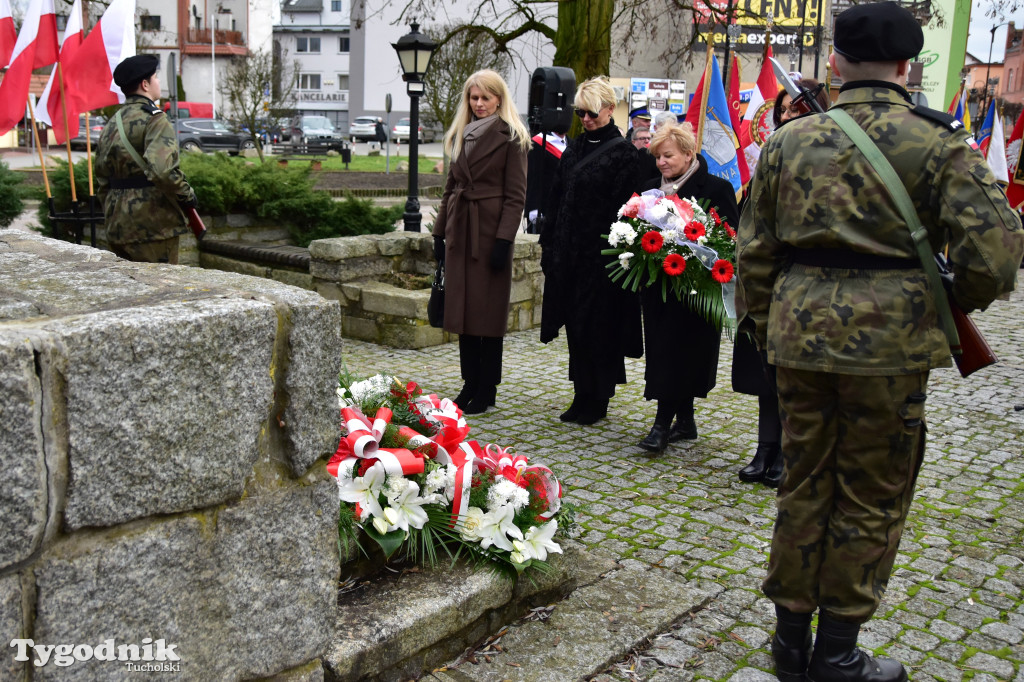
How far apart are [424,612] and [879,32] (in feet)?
7.10

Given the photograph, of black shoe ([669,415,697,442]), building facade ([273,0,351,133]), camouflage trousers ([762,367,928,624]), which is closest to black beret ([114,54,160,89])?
black shoe ([669,415,697,442])

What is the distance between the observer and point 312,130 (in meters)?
50.6

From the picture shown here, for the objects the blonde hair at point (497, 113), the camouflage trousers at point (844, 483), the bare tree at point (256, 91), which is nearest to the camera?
the camouflage trousers at point (844, 483)

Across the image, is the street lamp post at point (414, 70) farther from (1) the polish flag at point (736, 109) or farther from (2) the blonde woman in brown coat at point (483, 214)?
(2) the blonde woman in brown coat at point (483, 214)

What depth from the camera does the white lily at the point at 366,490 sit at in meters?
3.35

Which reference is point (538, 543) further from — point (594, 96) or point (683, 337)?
point (594, 96)

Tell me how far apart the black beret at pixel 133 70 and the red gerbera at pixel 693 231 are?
3565 millimetres

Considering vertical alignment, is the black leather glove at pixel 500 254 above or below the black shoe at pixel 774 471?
above

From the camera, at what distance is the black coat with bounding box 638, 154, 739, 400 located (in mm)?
5539

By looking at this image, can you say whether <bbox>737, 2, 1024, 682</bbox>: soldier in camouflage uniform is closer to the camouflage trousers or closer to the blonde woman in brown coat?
the camouflage trousers

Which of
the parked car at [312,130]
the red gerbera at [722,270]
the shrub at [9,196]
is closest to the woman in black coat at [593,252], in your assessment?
the red gerbera at [722,270]

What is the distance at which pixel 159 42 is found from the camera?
65688 millimetres

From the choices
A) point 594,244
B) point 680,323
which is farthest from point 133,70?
point 680,323

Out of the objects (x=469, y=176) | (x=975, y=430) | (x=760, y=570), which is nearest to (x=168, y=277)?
(x=760, y=570)
